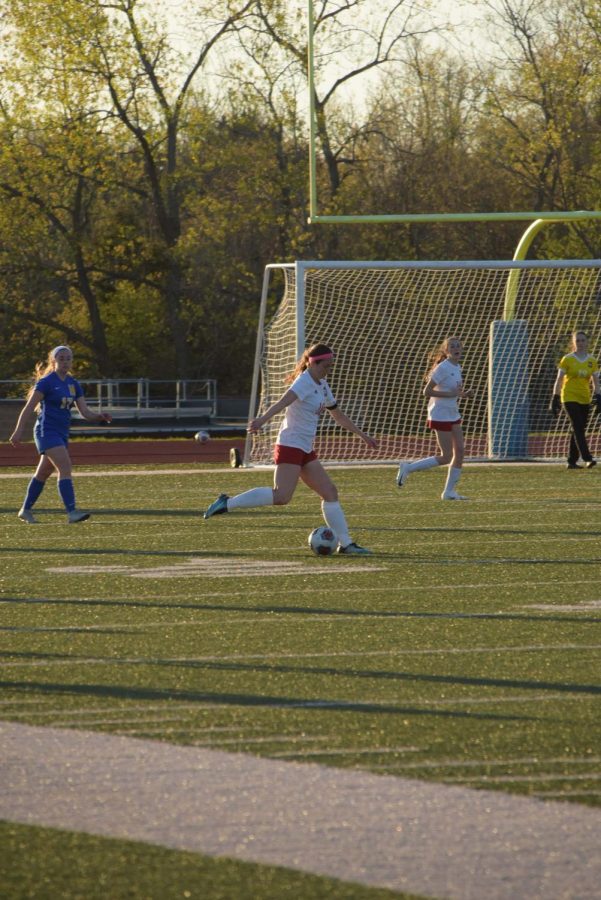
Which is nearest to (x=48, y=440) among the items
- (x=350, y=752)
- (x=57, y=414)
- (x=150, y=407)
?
(x=57, y=414)

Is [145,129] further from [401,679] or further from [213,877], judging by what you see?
[213,877]

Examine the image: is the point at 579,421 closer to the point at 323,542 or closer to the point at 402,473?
the point at 402,473

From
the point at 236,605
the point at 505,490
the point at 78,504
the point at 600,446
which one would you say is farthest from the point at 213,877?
the point at 600,446

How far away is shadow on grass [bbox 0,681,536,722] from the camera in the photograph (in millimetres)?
6551

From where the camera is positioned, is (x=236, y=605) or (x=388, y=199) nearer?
(x=236, y=605)

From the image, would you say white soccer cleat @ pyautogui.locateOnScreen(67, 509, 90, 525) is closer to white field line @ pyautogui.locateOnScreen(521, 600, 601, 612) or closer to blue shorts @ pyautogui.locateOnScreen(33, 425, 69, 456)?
blue shorts @ pyautogui.locateOnScreen(33, 425, 69, 456)

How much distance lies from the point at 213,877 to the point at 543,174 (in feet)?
123

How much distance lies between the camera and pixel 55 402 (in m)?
15.1

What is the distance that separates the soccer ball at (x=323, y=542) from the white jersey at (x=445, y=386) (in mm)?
5047

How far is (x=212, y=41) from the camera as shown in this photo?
3891 centimetres

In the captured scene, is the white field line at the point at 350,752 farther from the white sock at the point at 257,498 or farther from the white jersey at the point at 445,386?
the white jersey at the point at 445,386

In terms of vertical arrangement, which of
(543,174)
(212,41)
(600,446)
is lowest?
(600,446)

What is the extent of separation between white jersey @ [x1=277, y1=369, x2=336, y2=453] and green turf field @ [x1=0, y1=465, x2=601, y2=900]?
90cm

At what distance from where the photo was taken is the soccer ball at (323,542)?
490 inches
